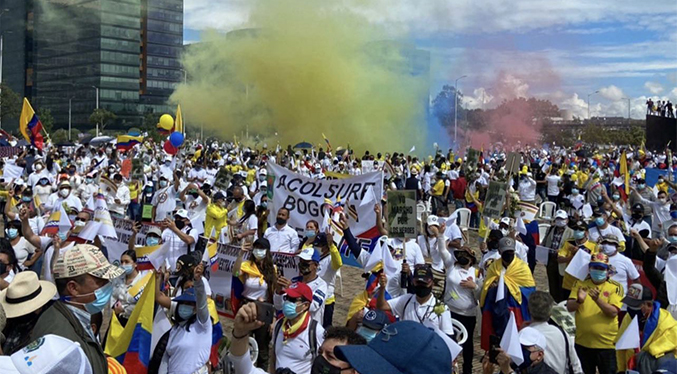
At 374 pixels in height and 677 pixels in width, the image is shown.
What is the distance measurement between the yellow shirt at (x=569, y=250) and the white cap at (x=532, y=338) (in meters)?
3.22

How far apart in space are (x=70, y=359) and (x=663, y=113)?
4499cm

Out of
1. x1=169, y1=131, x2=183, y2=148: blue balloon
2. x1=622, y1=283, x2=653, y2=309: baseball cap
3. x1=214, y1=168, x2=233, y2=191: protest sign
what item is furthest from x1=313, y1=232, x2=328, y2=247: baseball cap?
x1=169, y1=131, x2=183, y2=148: blue balloon

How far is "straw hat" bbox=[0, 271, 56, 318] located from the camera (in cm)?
370

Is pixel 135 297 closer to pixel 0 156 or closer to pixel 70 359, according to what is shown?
pixel 70 359

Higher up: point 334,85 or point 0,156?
point 334,85

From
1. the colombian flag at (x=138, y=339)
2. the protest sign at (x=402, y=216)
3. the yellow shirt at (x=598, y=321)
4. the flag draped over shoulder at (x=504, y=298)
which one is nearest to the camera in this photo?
the colombian flag at (x=138, y=339)

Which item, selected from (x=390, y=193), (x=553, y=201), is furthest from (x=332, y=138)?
(x=390, y=193)

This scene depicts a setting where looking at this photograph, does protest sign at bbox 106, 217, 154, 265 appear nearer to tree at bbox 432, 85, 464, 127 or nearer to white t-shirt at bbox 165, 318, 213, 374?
white t-shirt at bbox 165, 318, 213, 374

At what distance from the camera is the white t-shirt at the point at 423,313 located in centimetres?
639

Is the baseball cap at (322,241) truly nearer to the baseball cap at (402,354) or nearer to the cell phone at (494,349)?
the cell phone at (494,349)

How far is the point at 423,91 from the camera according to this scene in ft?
170

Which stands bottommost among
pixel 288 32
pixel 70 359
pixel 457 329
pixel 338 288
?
pixel 338 288

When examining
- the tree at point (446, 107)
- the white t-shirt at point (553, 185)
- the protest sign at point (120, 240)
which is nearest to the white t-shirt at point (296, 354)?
the protest sign at point (120, 240)

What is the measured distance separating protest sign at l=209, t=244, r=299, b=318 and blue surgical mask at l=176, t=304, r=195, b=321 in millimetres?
2983
